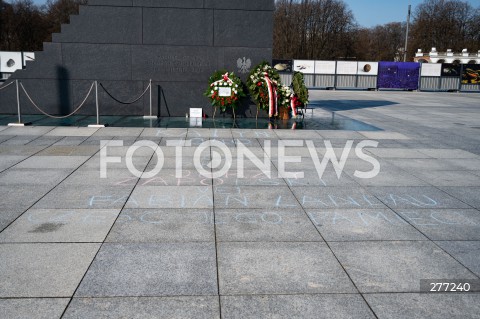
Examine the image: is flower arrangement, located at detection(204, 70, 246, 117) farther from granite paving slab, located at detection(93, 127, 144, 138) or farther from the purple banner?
the purple banner

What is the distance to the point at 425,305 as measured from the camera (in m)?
4.27

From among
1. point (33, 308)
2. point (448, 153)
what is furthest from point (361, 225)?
point (448, 153)

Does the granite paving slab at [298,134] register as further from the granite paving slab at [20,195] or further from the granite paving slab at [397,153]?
the granite paving slab at [20,195]

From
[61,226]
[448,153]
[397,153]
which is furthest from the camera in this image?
[448,153]

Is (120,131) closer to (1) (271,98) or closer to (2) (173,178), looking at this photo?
(1) (271,98)

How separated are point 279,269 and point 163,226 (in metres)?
1.96

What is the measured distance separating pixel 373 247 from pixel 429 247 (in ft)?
2.32

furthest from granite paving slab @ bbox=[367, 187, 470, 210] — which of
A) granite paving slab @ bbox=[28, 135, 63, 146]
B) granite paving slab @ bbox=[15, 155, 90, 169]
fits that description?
granite paving slab @ bbox=[28, 135, 63, 146]

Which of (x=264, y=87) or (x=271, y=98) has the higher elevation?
(x=264, y=87)

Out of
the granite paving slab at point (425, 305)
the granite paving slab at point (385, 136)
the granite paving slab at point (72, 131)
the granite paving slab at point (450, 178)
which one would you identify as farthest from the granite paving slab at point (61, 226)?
A: the granite paving slab at point (385, 136)

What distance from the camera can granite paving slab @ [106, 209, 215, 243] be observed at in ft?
18.9

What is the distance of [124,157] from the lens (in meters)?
10.4

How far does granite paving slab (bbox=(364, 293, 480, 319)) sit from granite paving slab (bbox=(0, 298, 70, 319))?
Result: 2.89 m

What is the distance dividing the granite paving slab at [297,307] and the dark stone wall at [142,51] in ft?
44.6
